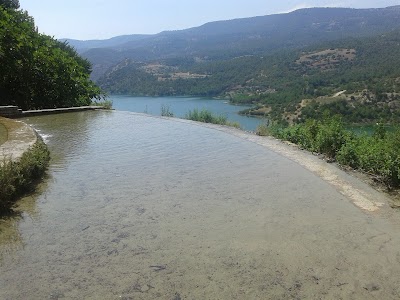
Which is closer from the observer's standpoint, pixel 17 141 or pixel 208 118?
pixel 17 141

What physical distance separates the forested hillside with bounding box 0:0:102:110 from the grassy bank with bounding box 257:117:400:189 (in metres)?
10.2

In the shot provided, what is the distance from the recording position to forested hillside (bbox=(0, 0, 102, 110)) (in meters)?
14.6

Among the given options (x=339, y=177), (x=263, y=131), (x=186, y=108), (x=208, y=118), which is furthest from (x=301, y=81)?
(x=339, y=177)

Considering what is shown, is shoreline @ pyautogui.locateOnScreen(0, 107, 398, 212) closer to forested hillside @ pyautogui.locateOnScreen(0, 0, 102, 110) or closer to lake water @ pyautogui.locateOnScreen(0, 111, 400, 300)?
lake water @ pyautogui.locateOnScreen(0, 111, 400, 300)

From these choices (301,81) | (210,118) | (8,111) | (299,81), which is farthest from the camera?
(299,81)

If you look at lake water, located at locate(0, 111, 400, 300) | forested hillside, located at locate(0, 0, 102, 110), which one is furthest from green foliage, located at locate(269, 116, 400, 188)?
forested hillside, located at locate(0, 0, 102, 110)

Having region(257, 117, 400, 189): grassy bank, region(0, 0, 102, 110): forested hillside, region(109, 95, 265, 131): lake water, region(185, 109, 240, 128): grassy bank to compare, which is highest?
region(0, 0, 102, 110): forested hillside

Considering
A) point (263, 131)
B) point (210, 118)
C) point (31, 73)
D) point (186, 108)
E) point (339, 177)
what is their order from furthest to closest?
point (186, 108) → point (31, 73) → point (210, 118) → point (263, 131) → point (339, 177)

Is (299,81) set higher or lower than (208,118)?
lower

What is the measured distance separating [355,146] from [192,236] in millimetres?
4504

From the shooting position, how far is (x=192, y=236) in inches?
168

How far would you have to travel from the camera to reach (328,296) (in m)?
3.23

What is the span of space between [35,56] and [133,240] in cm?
1344

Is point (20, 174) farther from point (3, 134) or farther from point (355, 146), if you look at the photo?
point (355, 146)
